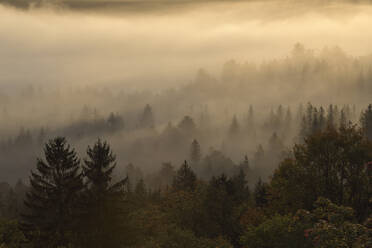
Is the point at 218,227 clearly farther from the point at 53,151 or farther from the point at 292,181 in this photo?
the point at 53,151

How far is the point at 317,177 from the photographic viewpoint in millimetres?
41531

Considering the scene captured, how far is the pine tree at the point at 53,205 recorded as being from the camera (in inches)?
1687

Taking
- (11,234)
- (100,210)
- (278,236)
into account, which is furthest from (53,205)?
(278,236)

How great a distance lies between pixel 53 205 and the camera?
143ft

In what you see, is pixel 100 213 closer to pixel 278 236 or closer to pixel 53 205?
pixel 53 205

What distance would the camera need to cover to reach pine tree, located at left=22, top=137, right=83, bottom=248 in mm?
42844

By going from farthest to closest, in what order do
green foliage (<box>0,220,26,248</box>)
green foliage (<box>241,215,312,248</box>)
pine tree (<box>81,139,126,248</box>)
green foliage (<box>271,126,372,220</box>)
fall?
green foliage (<box>0,220,26,248</box>) < pine tree (<box>81,139,126,248</box>) < green foliage (<box>271,126,372,220</box>) < green foliage (<box>241,215,312,248</box>)

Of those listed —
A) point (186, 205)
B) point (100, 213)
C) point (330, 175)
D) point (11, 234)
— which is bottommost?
point (11, 234)

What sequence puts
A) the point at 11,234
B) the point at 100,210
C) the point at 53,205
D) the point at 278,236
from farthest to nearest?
the point at 100,210 → the point at 11,234 → the point at 53,205 → the point at 278,236

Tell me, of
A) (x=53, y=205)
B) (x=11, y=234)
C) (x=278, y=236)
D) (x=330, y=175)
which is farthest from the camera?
(x=11, y=234)

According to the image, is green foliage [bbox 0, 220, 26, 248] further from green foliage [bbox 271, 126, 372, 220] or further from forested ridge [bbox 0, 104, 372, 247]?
green foliage [bbox 271, 126, 372, 220]

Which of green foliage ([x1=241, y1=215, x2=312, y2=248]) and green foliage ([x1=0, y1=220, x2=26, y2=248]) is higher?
green foliage ([x1=241, y1=215, x2=312, y2=248])

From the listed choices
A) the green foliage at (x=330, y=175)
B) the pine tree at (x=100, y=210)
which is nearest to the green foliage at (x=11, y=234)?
the pine tree at (x=100, y=210)

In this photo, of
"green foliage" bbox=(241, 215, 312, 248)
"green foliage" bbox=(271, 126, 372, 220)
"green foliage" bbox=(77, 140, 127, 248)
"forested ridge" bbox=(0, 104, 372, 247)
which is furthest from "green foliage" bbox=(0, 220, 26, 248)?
"green foliage" bbox=(271, 126, 372, 220)
